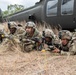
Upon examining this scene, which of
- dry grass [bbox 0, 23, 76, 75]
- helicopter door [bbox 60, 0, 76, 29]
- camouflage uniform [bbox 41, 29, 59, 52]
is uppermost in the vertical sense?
helicopter door [bbox 60, 0, 76, 29]

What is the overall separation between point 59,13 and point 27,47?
419 cm

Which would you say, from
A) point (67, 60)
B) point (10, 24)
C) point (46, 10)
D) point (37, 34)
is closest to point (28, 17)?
point (46, 10)

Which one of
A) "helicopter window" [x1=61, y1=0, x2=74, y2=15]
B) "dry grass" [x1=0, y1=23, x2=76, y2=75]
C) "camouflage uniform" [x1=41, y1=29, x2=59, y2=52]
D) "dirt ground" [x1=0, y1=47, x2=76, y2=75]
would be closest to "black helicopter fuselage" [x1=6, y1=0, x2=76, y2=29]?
"helicopter window" [x1=61, y1=0, x2=74, y2=15]

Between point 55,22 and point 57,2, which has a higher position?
point 57,2

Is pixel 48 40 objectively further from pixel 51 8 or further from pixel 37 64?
pixel 51 8

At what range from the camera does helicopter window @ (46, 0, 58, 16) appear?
37.9ft

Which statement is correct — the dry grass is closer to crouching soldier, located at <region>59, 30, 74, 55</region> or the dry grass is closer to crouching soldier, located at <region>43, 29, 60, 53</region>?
crouching soldier, located at <region>59, 30, 74, 55</region>

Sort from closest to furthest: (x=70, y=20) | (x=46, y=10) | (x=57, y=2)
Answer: (x=70, y=20) → (x=57, y=2) → (x=46, y=10)

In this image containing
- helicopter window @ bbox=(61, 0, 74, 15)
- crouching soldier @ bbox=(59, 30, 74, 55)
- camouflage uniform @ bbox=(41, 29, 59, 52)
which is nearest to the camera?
crouching soldier @ bbox=(59, 30, 74, 55)

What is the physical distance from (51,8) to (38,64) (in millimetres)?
6717

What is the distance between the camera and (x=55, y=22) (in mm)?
11641

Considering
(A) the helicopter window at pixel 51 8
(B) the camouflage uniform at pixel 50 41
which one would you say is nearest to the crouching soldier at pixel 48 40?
(B) the camouflage uniform at pixel 50 41

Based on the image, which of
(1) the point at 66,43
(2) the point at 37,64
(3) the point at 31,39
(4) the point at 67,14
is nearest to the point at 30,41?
(3) the point at 31,39

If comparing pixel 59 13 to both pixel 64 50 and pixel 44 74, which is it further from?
pixel 44 74
